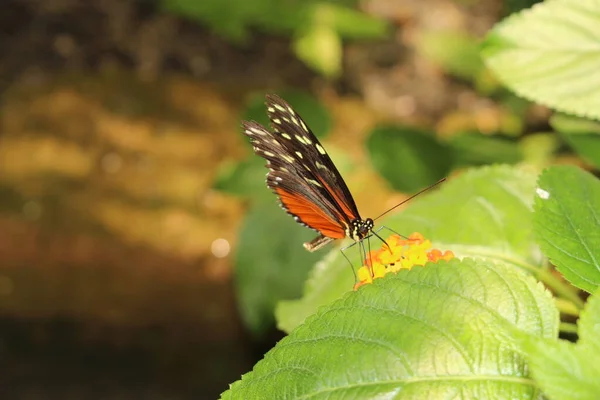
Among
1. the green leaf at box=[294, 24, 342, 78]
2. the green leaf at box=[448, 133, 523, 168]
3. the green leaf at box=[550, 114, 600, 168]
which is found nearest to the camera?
the green leaf at box=[550, 114, 600, 168]

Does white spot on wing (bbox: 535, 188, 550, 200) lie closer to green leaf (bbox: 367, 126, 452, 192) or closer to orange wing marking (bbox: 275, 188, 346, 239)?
orange wing marking (bbox: 275, 188, 346, 239)

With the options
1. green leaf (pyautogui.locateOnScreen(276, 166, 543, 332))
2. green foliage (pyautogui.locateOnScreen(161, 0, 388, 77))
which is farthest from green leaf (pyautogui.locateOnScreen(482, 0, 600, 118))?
green foliage (pyautogui.locateOnScreen(161, 0, 388, 77))

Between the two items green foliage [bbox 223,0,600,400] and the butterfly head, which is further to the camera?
the butterfly head

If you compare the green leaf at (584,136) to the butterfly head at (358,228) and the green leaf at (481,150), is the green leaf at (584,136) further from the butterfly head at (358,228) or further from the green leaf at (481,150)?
the green leaf at (481,150)

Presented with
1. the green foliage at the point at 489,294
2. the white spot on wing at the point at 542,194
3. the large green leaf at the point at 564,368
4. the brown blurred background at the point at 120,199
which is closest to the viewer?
the large green leaf at the point at 564,368

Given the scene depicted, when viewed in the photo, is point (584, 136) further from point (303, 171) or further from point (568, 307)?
point (303, 171)

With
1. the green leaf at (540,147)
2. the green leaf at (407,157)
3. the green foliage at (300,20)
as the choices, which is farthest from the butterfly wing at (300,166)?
the green foliage at (300,20)

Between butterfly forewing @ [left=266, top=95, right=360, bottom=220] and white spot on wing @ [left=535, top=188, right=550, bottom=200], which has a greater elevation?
butterfly forewing @ [left=266, top=95, right=360, bottom=220]
